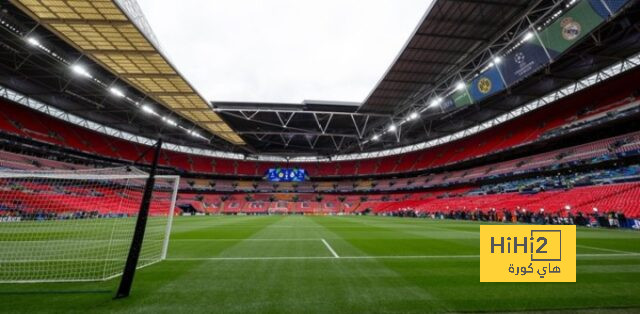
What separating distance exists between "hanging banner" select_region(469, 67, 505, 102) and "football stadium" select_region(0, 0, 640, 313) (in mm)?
124

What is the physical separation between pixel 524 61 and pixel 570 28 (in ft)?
7.34

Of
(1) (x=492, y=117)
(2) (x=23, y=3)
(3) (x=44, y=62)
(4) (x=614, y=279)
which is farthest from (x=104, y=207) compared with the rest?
(1) (x=492, y=117)

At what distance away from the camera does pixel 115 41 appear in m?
14.2

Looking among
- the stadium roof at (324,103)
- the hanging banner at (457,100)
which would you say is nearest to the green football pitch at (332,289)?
the stadium roof at (324,103)

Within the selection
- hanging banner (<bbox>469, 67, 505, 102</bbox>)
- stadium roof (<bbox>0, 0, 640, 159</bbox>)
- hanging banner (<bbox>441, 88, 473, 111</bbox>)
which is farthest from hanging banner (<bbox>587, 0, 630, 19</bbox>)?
hanging banner (<bbox>441, 88, 473, 111</bbox>)

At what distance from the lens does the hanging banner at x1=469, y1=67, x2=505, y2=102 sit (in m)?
15.2

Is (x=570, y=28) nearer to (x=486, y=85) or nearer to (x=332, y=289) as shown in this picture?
(x=486, y=85)

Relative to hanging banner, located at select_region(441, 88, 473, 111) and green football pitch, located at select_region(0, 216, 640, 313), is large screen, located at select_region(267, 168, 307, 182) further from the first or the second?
green football pitch, located at select_region(0, 216, 640, 313)

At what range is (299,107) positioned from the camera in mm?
26984

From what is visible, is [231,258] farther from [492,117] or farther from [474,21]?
[492,117]

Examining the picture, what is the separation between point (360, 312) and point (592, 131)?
1168 inches

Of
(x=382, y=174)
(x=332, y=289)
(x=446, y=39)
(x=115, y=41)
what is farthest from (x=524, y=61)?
(x=382, y=174)

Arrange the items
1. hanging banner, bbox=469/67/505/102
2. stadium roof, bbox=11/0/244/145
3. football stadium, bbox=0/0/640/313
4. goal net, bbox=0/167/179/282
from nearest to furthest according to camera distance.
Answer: football stadium, bbox=0/0/640/313 < goal net, bbox=0/167/179/282 < stadium roof, bbox=11/0/244/145 < hanging banner, bbox=469/67/505/102

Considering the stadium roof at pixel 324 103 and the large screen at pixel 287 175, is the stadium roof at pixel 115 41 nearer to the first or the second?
the stadium roof at pixel 324 103
